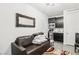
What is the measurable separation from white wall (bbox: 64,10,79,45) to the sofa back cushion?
669mm

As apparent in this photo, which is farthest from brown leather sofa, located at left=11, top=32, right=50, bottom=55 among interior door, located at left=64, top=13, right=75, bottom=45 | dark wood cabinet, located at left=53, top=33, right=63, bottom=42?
interior door, located at left=64, top=13, right=75, bottom=45

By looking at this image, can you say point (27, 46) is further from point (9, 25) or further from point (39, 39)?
point (9, 25)

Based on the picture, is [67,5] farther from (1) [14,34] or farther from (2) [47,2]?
(1) [14,34]

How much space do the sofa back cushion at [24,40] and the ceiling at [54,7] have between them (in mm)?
577

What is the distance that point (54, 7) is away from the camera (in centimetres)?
159

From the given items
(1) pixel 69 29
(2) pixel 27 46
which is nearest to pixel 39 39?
(2) pixel 27 46

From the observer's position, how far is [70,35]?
5.29 feet

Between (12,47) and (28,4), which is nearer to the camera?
(12,47)

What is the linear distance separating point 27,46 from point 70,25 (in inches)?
34.7
